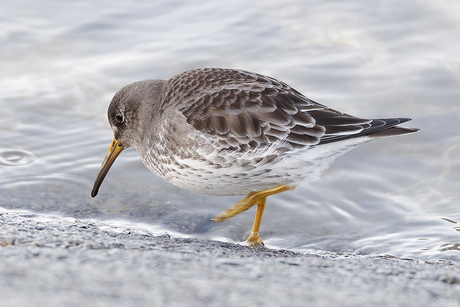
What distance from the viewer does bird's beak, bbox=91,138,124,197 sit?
741 centimetres

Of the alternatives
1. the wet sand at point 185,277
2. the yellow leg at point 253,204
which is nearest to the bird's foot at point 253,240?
the yellow leg at point 253,204

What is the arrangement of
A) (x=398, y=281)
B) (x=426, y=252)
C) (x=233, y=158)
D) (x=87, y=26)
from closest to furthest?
(x=398, y=281), (x=233, y=158), (x=426, y=252), (x=87, y=26)

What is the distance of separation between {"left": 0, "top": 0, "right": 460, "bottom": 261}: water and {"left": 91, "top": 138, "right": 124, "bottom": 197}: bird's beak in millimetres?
280

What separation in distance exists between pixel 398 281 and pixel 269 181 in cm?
213

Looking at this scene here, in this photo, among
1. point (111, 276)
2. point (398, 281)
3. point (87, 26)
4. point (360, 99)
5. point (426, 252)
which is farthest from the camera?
point (87, 26)

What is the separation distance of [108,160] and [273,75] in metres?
4.11

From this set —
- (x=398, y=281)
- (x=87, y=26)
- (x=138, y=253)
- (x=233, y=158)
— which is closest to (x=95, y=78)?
(x=87, y=26)

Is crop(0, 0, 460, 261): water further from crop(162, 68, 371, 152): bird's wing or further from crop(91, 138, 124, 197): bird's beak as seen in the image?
crop(162, 68, 371, 152): bird's wing

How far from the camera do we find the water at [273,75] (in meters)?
7.41

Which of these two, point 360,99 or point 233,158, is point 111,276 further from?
point 360,99

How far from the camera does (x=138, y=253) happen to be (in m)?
4.55

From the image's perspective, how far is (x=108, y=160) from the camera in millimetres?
7504

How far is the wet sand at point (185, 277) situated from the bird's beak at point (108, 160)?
241 centimetres

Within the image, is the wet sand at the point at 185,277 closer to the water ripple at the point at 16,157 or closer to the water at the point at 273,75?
the water at the point at 273,75
